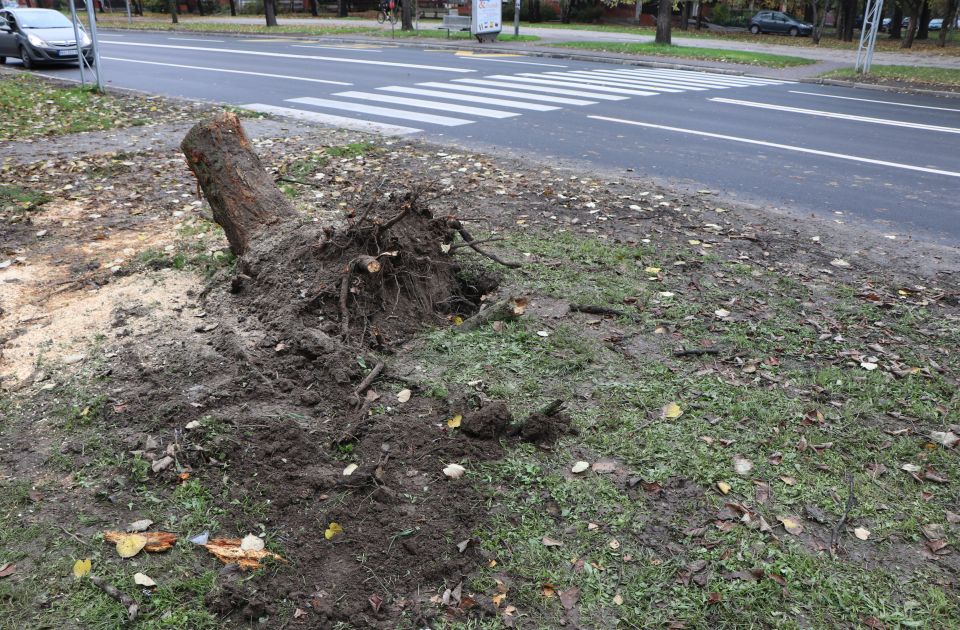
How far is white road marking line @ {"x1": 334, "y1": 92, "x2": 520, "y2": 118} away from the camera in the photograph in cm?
1261

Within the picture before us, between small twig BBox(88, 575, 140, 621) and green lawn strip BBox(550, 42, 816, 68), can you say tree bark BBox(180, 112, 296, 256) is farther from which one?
green lawn strip BBox(550, 42, 816, 68)

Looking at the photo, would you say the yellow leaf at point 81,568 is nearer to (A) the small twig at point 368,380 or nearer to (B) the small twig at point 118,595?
(B) the small twig at point 118,595

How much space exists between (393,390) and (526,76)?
15.0 meters

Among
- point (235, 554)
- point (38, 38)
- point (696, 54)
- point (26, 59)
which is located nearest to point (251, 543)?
point (235, 554)

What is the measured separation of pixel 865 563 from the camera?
117 inches

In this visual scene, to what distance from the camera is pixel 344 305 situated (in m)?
4.51

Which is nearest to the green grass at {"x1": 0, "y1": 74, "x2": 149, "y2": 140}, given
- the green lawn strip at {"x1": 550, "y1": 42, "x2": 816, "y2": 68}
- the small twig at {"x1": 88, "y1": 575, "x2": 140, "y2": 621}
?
the small twig at {"x1": 88, "y1": 575, "x2": 140, "y2": 621}

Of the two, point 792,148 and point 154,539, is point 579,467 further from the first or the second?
point 792,148

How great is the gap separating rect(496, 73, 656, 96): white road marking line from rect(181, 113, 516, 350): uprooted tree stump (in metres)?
11.1

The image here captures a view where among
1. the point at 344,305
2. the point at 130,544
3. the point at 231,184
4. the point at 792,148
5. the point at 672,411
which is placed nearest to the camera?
the point at 130,544

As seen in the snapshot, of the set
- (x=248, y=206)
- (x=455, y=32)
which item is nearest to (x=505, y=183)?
(x=248, y=206)

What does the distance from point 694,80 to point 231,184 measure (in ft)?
50.3

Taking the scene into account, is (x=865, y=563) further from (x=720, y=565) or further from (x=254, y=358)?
(x=254, y=358)

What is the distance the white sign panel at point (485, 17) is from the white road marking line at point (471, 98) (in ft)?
40.6
